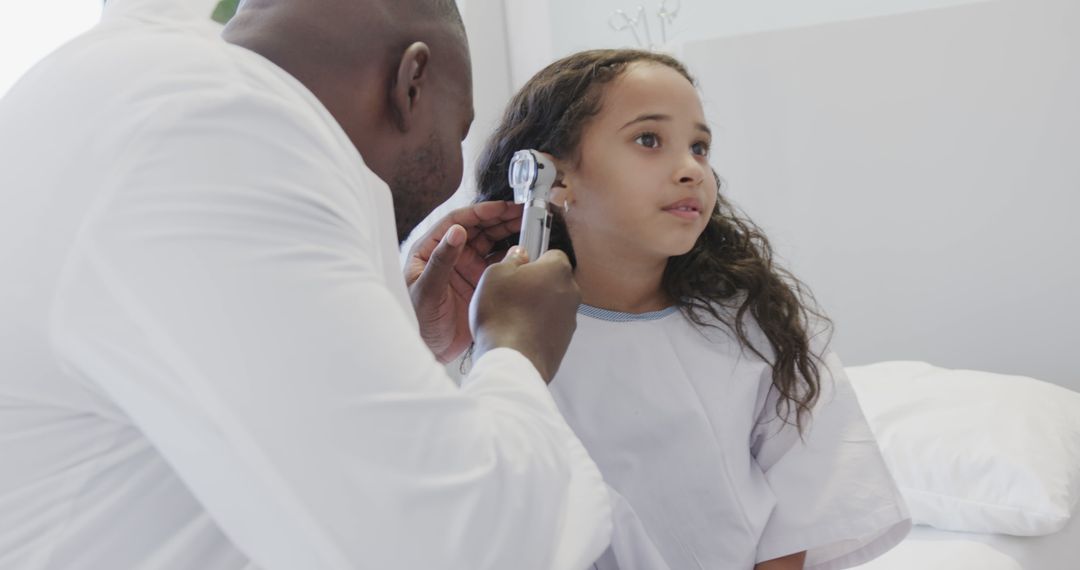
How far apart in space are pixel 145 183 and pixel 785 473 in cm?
103

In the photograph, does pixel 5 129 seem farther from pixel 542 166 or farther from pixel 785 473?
pixel 785 473

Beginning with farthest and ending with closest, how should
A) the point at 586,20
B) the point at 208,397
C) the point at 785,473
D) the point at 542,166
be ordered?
1. the point at 586,20
2. the point at 785,473
3. the point at 542,166
4. the point at 208,397

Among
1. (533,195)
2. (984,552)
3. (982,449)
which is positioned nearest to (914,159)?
(982,449)

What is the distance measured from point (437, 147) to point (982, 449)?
4.23 ft

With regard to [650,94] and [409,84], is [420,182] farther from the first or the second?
[650,94]

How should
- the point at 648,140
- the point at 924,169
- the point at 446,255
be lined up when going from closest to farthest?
1. the point at 446,255
2. the point at 648,140
3. the point at 924,169

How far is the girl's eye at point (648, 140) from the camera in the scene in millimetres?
1475

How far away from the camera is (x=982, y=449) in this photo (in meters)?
1.83

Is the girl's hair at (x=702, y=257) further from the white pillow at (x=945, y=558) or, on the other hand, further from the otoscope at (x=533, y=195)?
the white pillow at (x=945, y=558)

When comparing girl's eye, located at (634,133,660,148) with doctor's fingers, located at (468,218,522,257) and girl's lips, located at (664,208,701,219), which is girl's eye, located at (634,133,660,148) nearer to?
girl's lips, located at (664,208,701,219)

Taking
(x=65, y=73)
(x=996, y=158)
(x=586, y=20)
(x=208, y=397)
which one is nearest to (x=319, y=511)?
(x=208, y=397)

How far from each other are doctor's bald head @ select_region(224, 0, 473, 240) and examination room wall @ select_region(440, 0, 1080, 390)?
1.69m

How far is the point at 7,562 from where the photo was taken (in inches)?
28.4

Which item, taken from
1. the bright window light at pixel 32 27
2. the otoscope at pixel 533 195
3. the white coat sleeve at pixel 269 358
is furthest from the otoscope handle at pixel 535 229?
the bright window light at pixel 32 27
